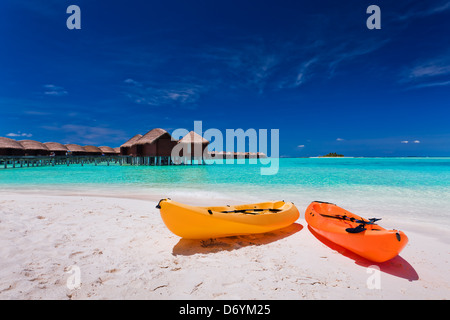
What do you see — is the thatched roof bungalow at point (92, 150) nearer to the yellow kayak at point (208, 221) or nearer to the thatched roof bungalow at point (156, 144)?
the thatched roof bungalow at point (156, 144)

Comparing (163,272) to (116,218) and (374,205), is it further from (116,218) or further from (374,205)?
(374,205)

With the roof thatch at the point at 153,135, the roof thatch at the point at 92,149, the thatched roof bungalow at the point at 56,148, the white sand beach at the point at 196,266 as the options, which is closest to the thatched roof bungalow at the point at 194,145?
the roof thatch at the point at 153,135

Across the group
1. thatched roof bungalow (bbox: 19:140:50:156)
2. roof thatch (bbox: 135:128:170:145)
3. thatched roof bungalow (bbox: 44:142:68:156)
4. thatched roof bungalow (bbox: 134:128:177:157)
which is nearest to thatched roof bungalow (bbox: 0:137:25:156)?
thatched roof bungalow (bbox: 19:140:50:156)

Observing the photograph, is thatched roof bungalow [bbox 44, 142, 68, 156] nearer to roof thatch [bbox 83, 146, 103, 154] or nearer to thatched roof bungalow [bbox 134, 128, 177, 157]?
roof thatch [bbox 83, 146, 103, 154]

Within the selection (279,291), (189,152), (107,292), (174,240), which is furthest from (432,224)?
(189,152)

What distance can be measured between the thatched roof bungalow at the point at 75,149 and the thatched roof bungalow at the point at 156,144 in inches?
982

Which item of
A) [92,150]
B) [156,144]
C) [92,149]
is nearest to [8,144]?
[92,150]

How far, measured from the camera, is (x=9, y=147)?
3262cm

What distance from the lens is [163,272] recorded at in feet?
8.23

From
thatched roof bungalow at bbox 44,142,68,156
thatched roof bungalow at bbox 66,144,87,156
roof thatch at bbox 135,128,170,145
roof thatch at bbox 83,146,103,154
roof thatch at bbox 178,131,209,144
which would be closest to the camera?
roof thatch at bbox 135,128,170,145

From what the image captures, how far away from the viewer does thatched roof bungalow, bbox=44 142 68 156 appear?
144ft

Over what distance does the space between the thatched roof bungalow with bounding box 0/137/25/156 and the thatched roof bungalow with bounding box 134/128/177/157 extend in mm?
18621

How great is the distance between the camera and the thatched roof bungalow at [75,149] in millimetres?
48781
